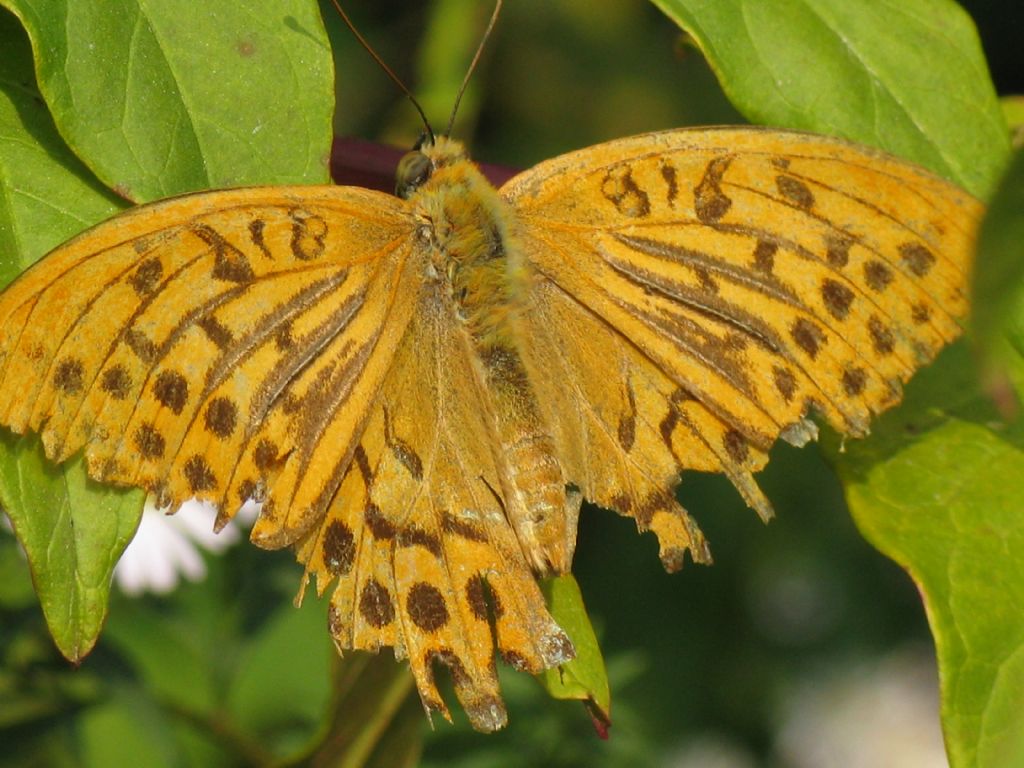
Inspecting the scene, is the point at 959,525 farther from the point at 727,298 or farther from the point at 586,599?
the point at 586,599

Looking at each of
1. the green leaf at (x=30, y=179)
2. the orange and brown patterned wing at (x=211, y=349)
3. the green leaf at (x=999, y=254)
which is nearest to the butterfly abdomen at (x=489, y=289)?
the orange and brown patterned wing at (x=211, y=349)

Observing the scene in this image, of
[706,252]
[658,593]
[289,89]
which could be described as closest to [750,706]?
[658,593]

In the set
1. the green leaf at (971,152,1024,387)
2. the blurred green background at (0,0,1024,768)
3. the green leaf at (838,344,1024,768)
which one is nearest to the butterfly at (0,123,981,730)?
the green leaf at (838,344,1024,768)

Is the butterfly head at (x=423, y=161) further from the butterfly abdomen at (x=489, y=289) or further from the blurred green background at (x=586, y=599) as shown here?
the blurred green background at (x=586, y=599)

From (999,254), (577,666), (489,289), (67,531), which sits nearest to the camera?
(999,254)

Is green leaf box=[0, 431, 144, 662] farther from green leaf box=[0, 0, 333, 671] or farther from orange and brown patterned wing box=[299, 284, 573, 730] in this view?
orange and brown patterned wing box=[299, 284, 573, 730]

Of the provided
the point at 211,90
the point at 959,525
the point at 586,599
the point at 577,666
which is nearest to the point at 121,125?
the point at 211,90
